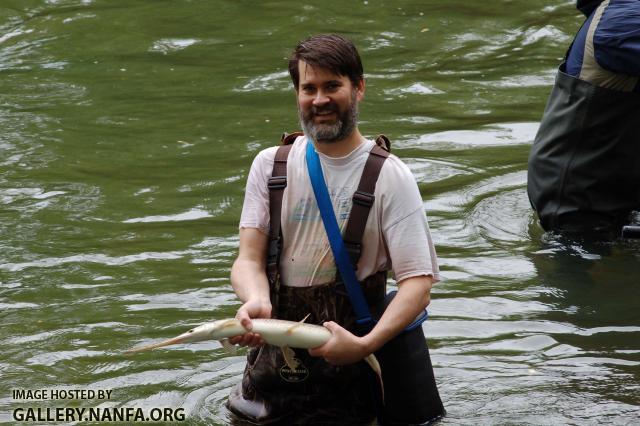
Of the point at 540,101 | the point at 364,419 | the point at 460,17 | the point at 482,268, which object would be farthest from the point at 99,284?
the point at 460,17

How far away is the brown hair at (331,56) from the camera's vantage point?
4.85m

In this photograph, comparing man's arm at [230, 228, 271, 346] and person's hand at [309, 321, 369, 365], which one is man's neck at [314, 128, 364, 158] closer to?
man's arm at [230, 228, 271, 346]

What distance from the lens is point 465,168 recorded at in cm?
970

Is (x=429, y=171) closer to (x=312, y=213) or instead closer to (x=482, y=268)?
(x=482, y=268)

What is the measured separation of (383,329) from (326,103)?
0.88 meters

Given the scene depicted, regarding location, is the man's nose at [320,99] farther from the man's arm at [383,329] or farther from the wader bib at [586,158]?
the wader bib at [586,158]

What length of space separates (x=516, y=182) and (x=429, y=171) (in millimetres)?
679

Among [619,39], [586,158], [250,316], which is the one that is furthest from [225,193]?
[250,316]

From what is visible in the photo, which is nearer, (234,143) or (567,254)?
(567,254)

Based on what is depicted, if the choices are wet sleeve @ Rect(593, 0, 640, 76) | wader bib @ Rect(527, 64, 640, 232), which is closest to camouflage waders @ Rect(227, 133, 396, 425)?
wet sleeve @ Rect(593, 0, 640, 76)

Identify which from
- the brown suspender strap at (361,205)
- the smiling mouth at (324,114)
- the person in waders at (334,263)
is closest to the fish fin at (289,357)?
the person in waders at (334,263)

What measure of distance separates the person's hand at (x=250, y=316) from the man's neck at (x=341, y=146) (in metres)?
0.63

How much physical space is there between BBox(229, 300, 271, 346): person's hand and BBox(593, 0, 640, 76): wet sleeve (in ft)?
11.2

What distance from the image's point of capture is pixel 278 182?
5023 mm
